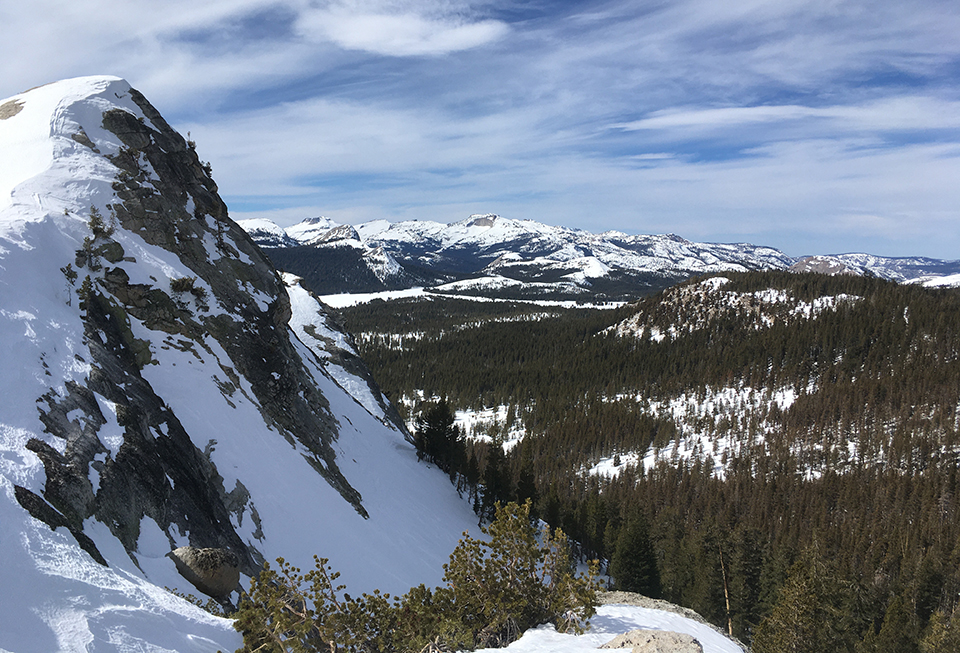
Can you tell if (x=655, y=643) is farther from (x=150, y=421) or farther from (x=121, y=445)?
(x=150, y=421)

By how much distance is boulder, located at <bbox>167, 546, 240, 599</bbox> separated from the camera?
51.5ft

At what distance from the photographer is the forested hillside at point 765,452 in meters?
51.2

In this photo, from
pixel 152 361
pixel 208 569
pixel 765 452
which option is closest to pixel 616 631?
pixel 208 569

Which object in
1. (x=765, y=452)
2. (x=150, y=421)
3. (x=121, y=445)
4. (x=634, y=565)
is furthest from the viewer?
(x=765, y=452)

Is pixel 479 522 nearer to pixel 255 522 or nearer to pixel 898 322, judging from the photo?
pixel 255 522

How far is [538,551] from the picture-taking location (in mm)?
15758

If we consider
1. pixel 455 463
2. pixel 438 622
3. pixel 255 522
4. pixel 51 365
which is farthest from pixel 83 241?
pixel 455 463

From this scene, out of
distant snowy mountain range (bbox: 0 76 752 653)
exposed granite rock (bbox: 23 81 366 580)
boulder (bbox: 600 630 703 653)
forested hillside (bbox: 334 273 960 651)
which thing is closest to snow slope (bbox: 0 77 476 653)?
distant snowy mountain range (bbox: 0 76 752 653)

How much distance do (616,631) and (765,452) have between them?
11858 cm

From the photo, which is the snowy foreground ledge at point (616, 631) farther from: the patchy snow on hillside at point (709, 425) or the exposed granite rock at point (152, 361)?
the patchy snow on hillside at point (709, 425)

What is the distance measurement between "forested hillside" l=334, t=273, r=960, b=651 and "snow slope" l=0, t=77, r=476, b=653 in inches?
962

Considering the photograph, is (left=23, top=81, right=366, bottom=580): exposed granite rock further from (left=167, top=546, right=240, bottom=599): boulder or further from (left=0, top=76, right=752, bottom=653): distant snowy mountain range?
(left=167, top=546, right=240, bottom=599): boulder

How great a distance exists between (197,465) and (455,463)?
50.4 meters

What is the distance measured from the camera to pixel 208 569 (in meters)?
15.8
